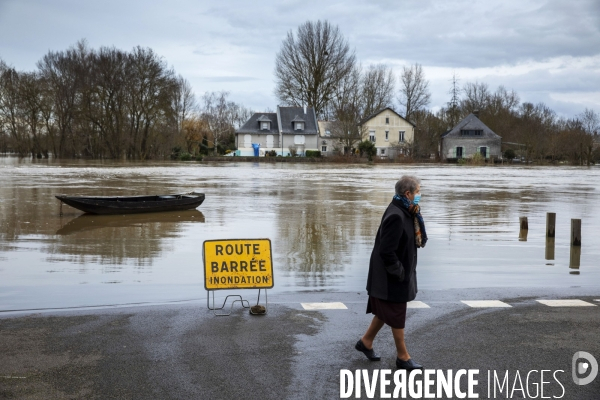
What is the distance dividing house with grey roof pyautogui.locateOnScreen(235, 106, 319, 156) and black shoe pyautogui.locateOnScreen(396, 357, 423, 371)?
291 feet

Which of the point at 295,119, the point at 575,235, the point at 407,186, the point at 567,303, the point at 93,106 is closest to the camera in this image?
the point at 407,186

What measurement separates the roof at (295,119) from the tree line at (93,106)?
650 inches

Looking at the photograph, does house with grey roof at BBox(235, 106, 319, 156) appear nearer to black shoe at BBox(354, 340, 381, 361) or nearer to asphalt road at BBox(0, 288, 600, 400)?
asphalt road at BBox(0, 288, 600, 400)

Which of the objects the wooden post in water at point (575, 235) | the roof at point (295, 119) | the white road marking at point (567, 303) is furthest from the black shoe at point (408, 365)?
the roof at point (295, 119)

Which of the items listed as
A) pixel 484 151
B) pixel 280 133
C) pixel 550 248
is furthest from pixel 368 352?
pixel 484 151

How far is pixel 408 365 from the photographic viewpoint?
5730 millimetres

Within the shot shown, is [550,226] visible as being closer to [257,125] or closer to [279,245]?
[279,245]

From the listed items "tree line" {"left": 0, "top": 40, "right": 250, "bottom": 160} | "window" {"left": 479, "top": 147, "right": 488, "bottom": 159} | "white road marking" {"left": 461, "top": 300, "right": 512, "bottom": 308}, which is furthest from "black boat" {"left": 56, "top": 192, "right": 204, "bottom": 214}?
"window" {"left": 479, "top": 147, "right": 488, "bottom": 159}

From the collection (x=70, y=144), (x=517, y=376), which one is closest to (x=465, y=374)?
(x=517, y=376)

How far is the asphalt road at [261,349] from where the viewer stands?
5312 millimetres

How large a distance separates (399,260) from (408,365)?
0.91 metres

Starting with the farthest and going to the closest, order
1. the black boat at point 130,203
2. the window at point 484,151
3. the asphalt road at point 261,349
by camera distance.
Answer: the window at point 484,151 < the black boat at point 130,203 < the asphalt road at point 261,349

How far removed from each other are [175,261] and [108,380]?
8016 millimetres

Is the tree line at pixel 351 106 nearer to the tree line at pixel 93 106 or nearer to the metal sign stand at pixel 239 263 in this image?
the tree line at pixel 93 106
